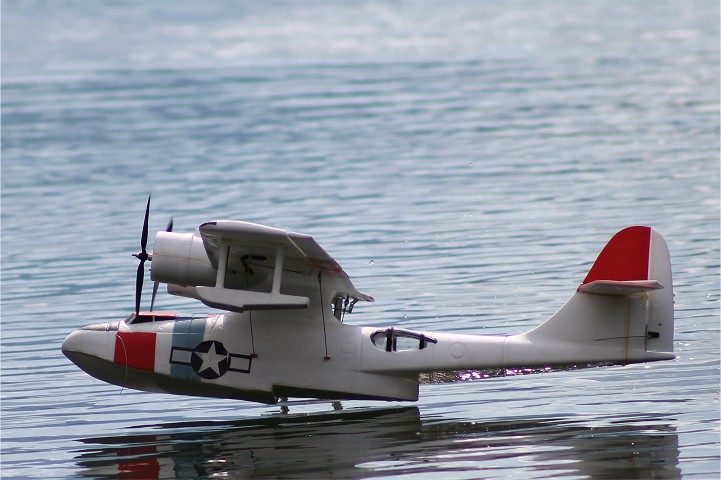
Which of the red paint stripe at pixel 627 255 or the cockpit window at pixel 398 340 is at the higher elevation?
the red paint stripe at pixel 627 255

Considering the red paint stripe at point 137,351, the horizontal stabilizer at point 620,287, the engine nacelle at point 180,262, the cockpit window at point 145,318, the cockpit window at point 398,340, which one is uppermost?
the engine nacelle at point 180,262

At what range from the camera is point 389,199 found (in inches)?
1575

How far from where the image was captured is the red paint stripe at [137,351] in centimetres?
2069

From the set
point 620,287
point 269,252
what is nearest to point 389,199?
point 269,252

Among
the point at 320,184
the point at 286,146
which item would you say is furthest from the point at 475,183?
the point at 286,146

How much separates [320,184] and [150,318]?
73.7 ft

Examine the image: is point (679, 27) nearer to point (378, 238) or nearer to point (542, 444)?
point (378, 238)

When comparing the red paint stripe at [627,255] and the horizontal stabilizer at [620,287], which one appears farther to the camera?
the red paint stripe at [627,255]

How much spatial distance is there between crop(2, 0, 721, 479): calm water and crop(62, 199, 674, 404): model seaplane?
0.82 m

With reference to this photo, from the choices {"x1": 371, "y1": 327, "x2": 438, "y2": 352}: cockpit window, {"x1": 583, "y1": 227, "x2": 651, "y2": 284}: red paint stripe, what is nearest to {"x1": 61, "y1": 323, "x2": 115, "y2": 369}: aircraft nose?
{"x1": 371, "y1": 327, "x2": 438, "y2": 352}: cockpit window

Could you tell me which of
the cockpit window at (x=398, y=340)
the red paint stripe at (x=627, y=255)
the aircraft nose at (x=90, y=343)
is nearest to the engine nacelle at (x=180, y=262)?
the aircraft nose at (x=90, y=343)

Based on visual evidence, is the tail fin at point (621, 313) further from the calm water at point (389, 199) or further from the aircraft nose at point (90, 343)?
the aircraft nose at point (90, 343)

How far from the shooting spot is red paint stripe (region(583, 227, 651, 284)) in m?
19.5

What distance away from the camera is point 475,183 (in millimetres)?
42094
